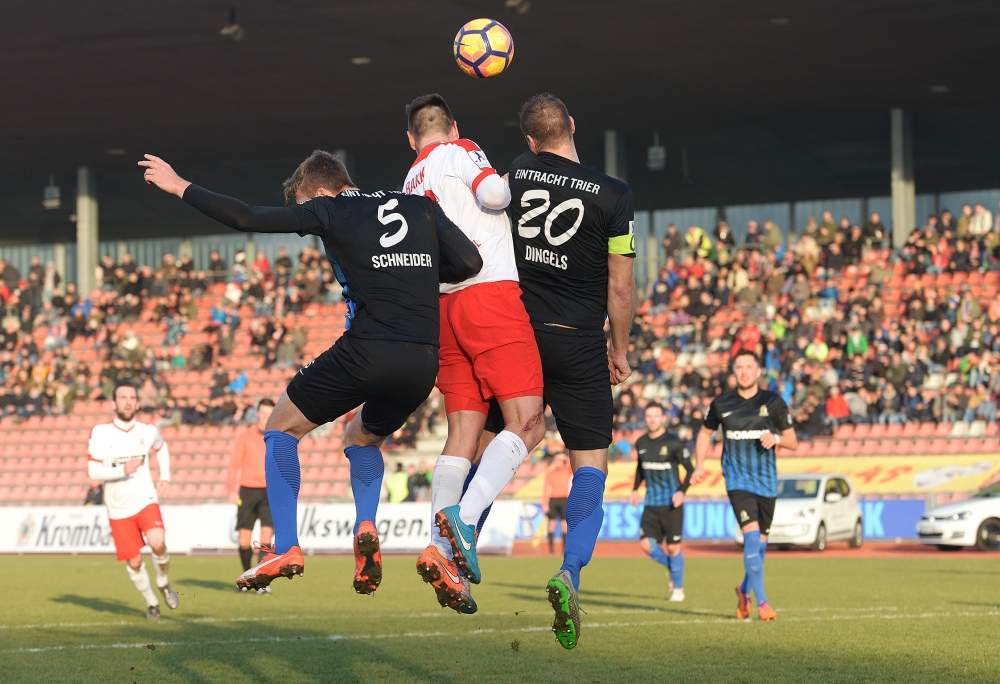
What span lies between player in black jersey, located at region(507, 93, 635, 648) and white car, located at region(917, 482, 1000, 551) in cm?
1840

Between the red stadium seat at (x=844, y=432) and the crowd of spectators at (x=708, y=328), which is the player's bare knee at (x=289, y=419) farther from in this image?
the red stadium seat at (x=844, y=432)

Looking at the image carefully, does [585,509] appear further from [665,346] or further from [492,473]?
[665,346]

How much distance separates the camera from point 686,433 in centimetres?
2733

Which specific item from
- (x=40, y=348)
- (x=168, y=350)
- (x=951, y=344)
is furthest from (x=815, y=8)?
(x=40, y=348)

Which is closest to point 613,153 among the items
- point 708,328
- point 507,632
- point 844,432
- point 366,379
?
point 708,328

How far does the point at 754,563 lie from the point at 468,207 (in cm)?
704

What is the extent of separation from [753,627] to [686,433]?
15423 millimetres

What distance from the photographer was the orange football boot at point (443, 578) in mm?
6227

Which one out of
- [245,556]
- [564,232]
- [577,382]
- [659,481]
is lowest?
[245,556]

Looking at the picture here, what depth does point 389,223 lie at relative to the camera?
6.59 metres

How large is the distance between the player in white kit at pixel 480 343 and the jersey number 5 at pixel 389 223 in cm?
36

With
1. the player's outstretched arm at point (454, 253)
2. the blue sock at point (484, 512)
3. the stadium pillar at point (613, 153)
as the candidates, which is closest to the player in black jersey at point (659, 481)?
the blue sock at point (484, 512)

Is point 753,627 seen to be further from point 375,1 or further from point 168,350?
point 168,350

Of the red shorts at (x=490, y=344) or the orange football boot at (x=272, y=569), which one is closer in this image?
the orange football boot at (x=272, y=569)
